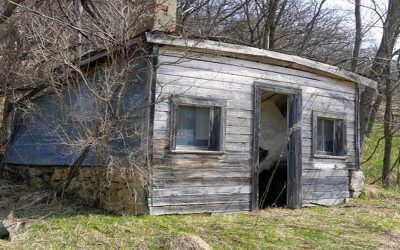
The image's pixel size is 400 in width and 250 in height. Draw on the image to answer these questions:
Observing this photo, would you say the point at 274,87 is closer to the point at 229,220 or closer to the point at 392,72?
the point at 229,220

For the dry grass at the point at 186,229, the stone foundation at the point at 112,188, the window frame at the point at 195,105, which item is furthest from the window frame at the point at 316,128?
the stone foundation at the point at 112,188

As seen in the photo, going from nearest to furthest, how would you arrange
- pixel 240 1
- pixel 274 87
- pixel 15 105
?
pixel 274 87 → pixel 15 105 → pixel 240 1

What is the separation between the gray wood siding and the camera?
7.24 metres

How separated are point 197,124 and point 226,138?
22.2 inches

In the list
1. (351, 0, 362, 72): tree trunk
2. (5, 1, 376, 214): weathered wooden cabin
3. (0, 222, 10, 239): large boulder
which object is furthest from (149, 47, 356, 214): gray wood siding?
(351, 0, 362, 72): tree trunk

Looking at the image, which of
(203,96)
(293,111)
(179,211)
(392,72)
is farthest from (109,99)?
(392,72)

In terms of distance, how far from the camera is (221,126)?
7.79 meters

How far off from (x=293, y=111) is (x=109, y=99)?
3.63 metres

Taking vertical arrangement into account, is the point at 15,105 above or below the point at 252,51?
below

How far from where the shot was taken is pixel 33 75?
859 cm

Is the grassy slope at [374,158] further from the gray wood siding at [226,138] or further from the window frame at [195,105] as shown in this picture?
the window frame at [195,105]

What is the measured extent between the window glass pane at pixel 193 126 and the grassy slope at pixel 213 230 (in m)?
1.19

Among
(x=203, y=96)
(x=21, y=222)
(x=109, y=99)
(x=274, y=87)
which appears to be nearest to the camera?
(x=21, y=222)

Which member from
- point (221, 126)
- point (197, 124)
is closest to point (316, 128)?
point (221, 126)
